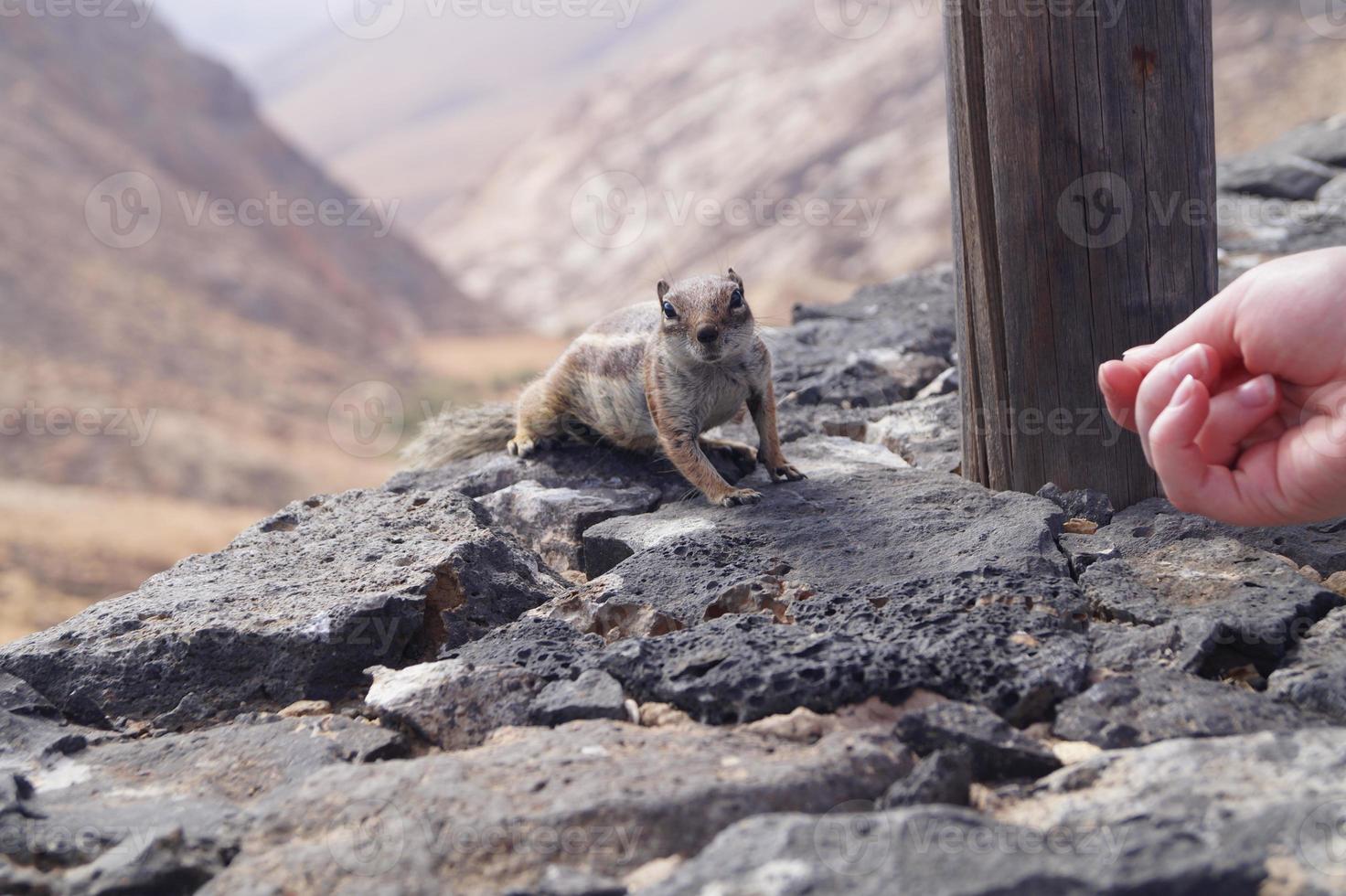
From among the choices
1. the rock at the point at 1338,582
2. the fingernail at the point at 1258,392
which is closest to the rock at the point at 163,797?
the fingernail at the point at 1258,392

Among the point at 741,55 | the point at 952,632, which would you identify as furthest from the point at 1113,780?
the point at 741,55

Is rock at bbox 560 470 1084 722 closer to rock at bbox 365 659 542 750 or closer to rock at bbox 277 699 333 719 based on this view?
rock at bbox 365 659 542 750

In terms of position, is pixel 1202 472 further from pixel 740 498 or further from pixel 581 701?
pixel 740 498

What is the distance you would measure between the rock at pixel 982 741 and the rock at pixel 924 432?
188cm

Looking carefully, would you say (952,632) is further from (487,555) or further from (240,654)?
(240,654)

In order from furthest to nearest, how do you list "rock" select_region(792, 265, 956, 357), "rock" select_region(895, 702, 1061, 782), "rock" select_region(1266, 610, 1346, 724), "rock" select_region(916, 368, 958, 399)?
"rock" select_region(792, 265, 956, 357), "rock" select_region(916, 368, 958, 399), "rock" select_region(1266, 610, 1346, 724), "rock" select_region(895, 702, 1061, 782)

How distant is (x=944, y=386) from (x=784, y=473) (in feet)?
4.19

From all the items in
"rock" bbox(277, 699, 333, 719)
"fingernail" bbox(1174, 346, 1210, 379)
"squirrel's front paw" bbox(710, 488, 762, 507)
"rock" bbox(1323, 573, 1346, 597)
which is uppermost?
"fingernail" bbox(1174, 346, 1210, 379)

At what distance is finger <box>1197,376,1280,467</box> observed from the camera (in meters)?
2.30

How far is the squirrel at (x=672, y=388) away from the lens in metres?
3.95

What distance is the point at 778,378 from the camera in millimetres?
5203

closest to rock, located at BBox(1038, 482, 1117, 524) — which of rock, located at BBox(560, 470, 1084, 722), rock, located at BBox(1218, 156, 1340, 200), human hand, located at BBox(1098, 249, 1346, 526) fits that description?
rock, located at BBox(560, 470, 1084, 722)

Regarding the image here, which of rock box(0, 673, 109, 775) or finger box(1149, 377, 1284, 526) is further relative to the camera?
rock box(0, 673, 109, 775)

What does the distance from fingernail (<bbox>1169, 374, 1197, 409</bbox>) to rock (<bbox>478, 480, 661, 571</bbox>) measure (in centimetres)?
188
